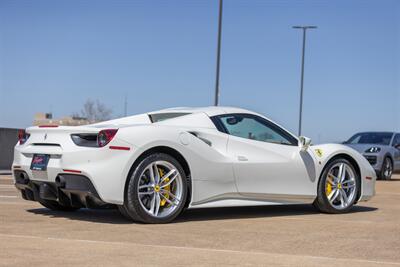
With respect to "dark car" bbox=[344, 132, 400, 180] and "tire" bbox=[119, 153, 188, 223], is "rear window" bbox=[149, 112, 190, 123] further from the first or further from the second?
"dark car" bbox=[344, 132, 400, 180]

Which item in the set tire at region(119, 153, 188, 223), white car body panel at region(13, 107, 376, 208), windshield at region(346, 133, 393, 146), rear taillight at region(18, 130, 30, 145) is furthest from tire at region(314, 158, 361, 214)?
windshield at region(346, 133, 393, 146)

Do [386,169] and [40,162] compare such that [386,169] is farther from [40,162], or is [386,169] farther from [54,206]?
[40,162]

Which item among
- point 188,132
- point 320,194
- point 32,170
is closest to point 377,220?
point 320,194

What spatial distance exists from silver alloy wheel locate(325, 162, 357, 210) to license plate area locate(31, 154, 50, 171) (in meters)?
3.58

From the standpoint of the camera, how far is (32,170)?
7855mm

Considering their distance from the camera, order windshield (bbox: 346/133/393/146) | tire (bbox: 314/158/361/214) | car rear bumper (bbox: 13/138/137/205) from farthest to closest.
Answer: windshield (bbox: 346/133/393/146) → tire (bbox: 314/158/361/214) → car rear bumper (bbox: 13/138/137/205)

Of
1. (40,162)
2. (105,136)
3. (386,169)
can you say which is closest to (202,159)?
(105,136)

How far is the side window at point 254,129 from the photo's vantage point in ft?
27.9

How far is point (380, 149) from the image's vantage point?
19578 millimetres

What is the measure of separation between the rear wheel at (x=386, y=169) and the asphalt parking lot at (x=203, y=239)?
10.6 m

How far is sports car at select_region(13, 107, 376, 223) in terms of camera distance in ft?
24.2

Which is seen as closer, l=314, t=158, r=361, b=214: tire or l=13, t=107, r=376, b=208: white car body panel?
l=13, t=107, r=376, b=208: white car body panel

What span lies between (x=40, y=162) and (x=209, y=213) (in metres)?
2.22

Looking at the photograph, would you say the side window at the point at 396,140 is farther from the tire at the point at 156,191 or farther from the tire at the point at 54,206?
the tire at the point at 156,191
